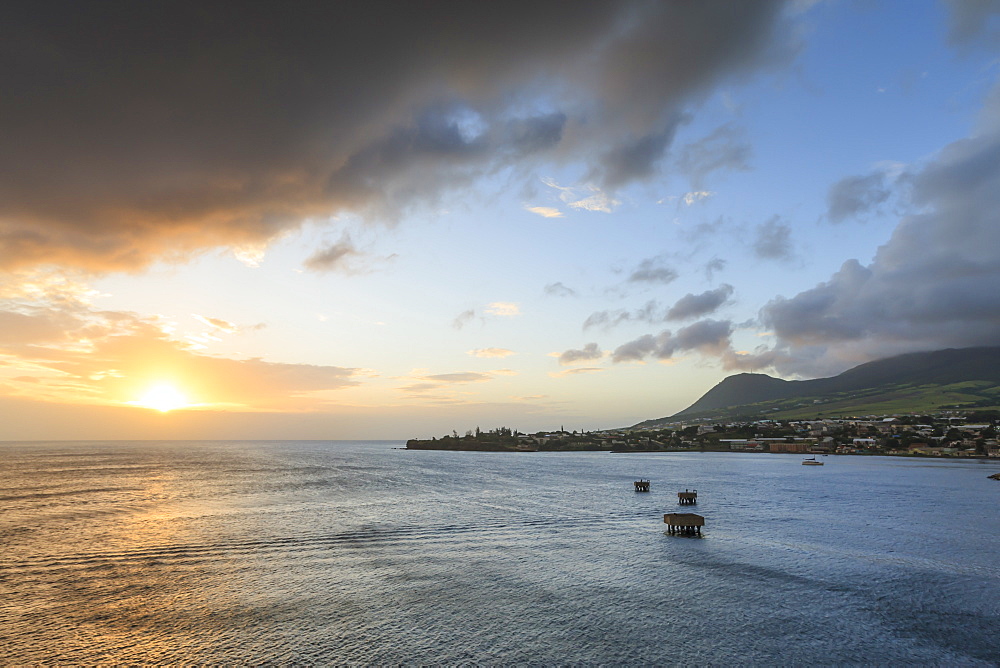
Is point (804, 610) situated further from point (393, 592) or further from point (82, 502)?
point (82, 502)

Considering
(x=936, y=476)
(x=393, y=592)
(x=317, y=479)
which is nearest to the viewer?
(x=393, y=592)

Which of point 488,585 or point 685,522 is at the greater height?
point 488,585

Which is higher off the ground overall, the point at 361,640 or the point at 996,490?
the point at 361,640

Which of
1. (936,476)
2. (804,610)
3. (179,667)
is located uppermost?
(179,667)

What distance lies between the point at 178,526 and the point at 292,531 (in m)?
16.6

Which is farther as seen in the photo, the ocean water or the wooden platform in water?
the wooden platform in water

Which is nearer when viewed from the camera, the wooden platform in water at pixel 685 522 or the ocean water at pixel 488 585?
the ocean water at pixel 488 585

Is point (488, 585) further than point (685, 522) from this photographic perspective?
No

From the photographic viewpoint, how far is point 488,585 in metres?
40.8

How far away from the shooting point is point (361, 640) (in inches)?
1166

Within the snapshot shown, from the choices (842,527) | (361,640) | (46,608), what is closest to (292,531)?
(46,608)

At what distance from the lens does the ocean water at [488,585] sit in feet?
95.5

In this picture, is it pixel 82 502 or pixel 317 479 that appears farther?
pixel 317 479

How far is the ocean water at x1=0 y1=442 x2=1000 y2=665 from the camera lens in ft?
95.5
